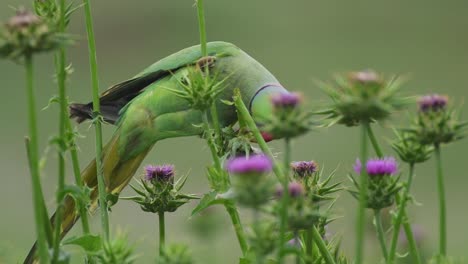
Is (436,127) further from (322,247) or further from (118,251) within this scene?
(118,251)

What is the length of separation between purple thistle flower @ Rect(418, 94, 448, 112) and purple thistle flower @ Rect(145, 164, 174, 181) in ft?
2.49

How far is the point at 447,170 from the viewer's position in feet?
36.7

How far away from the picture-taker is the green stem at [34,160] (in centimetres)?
199

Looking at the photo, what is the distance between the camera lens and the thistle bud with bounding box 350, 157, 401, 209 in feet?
7.98

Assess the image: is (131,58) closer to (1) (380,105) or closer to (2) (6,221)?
(2) (6,221)

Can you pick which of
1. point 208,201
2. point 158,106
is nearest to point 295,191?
point 208,201

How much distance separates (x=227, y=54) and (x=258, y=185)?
153 centimetres

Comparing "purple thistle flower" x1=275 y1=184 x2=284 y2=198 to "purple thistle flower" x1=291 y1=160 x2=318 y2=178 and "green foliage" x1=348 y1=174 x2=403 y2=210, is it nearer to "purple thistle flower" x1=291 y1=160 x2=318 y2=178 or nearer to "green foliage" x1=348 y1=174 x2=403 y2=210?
"green foliage" x1=348 y1=174 x2=403 y2=210

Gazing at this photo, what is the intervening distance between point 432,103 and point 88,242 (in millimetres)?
828

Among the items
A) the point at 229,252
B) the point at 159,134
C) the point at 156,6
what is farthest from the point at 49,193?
the point at 156,6

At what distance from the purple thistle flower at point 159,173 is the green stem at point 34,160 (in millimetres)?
724

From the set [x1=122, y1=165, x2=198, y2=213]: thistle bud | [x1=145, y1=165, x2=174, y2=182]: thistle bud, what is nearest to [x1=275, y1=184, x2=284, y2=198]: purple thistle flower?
[x1=122, y1=165, x2=198, y2=213]: thistle bud

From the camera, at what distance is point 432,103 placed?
94.7 inches

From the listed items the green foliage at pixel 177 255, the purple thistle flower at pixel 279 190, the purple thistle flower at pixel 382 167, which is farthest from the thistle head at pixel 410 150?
the green foliage at pixel 177 255
